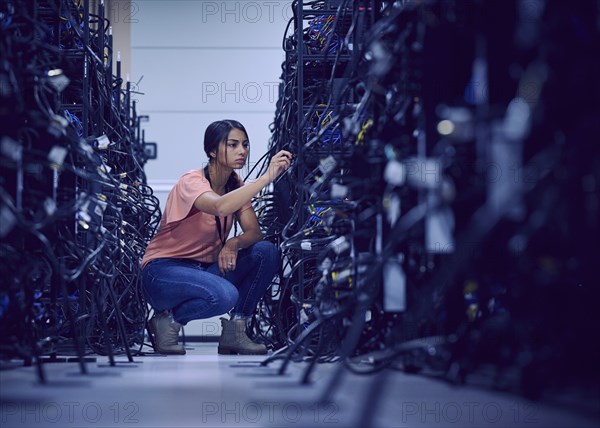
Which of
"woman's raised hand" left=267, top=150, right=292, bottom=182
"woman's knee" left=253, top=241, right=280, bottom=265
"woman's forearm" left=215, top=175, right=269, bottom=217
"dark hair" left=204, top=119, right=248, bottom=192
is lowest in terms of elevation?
"woman's knee" left=253, top=241, right=280, bottom=265

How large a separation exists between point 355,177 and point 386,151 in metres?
0.37

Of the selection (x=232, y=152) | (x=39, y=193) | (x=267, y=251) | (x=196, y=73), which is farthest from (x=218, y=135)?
(x=196, y=73)

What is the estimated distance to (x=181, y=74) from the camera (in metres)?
5.73

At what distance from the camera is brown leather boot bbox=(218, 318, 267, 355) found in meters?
3.08

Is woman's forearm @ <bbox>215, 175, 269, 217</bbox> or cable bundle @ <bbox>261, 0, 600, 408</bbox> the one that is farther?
woman's forearm @ <bbox>215, 175, 269, 217</bbox>

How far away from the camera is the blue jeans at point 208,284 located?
118 inches

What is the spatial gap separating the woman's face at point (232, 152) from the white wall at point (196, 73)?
2508 mm

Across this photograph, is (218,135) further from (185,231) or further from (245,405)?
(245,405)

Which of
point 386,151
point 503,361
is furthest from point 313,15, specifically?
point 503,361

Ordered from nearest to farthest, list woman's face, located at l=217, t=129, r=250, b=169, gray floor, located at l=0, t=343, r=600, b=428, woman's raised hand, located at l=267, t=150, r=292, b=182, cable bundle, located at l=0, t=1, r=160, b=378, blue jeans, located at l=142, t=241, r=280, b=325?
gray floor, located at l=0, t=343, r=600, b=428, cable bundle, located at l=0, t=1, r=160, b=378, woman's raised hand, located at l=267, t=150, r=292, b=182, blue jeans, located at l=142, t=241, r=280, b=325, woman's face, located at l=217, t=129, r=250, b=169

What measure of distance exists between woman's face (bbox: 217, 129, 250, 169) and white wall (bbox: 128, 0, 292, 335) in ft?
8.23

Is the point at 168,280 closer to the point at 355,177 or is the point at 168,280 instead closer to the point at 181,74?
the point at 355,177

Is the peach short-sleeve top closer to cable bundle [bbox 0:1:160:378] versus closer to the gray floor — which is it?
cable bundle [bbox 0:1:160:378]

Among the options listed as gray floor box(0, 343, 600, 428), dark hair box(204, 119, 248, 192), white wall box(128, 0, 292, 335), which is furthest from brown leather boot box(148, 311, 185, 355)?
white wall box(128, 0, 292, 335)
